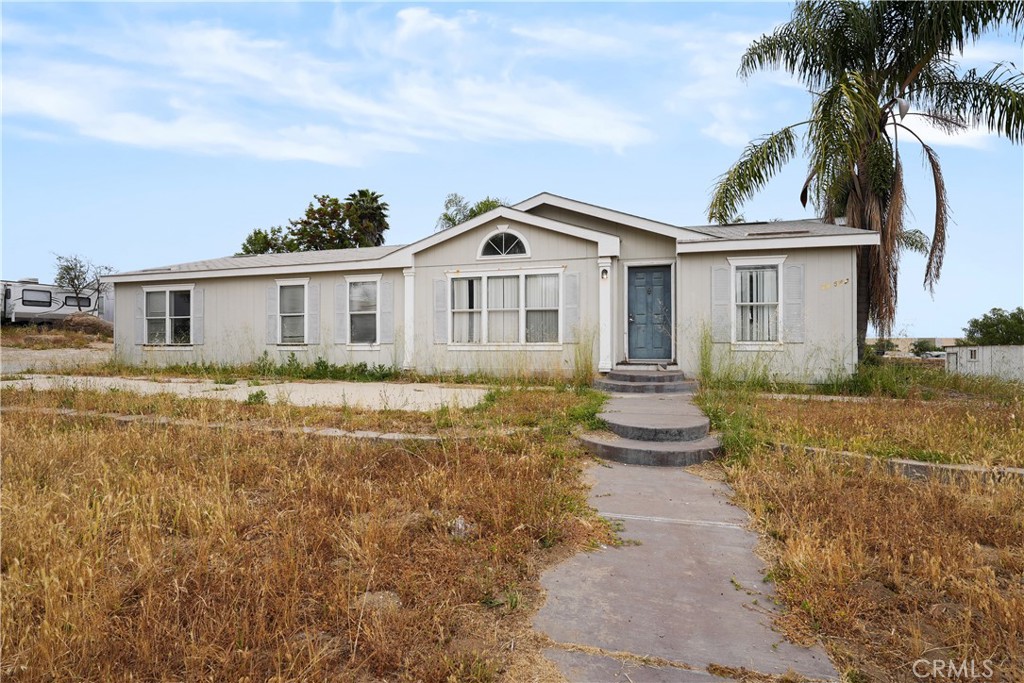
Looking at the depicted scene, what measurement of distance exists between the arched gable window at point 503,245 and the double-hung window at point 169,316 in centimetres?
857

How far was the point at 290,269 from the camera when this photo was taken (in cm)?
1252

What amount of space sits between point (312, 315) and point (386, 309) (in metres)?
2.07

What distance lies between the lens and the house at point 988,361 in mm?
12558

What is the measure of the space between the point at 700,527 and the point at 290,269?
11.7 m

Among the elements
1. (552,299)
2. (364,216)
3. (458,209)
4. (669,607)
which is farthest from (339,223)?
(669,607)

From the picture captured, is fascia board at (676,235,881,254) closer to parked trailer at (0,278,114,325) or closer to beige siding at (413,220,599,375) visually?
beige siding at (413,220,599,375)

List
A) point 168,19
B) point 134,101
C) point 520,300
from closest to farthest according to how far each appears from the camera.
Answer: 1. point 168,19
2. point 134,101
3. point 520,300

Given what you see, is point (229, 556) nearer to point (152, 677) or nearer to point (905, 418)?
point (152, 677)

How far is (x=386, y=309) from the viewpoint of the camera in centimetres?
1194

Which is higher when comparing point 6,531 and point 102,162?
point 102,162

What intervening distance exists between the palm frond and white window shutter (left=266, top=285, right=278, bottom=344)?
36.8 feet

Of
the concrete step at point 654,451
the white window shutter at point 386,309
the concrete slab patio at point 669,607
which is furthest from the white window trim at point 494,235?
the concrete slab patio at point 669,607

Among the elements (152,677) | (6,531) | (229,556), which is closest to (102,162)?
(6,531)

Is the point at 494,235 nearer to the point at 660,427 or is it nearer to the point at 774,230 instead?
the point at 774,230
